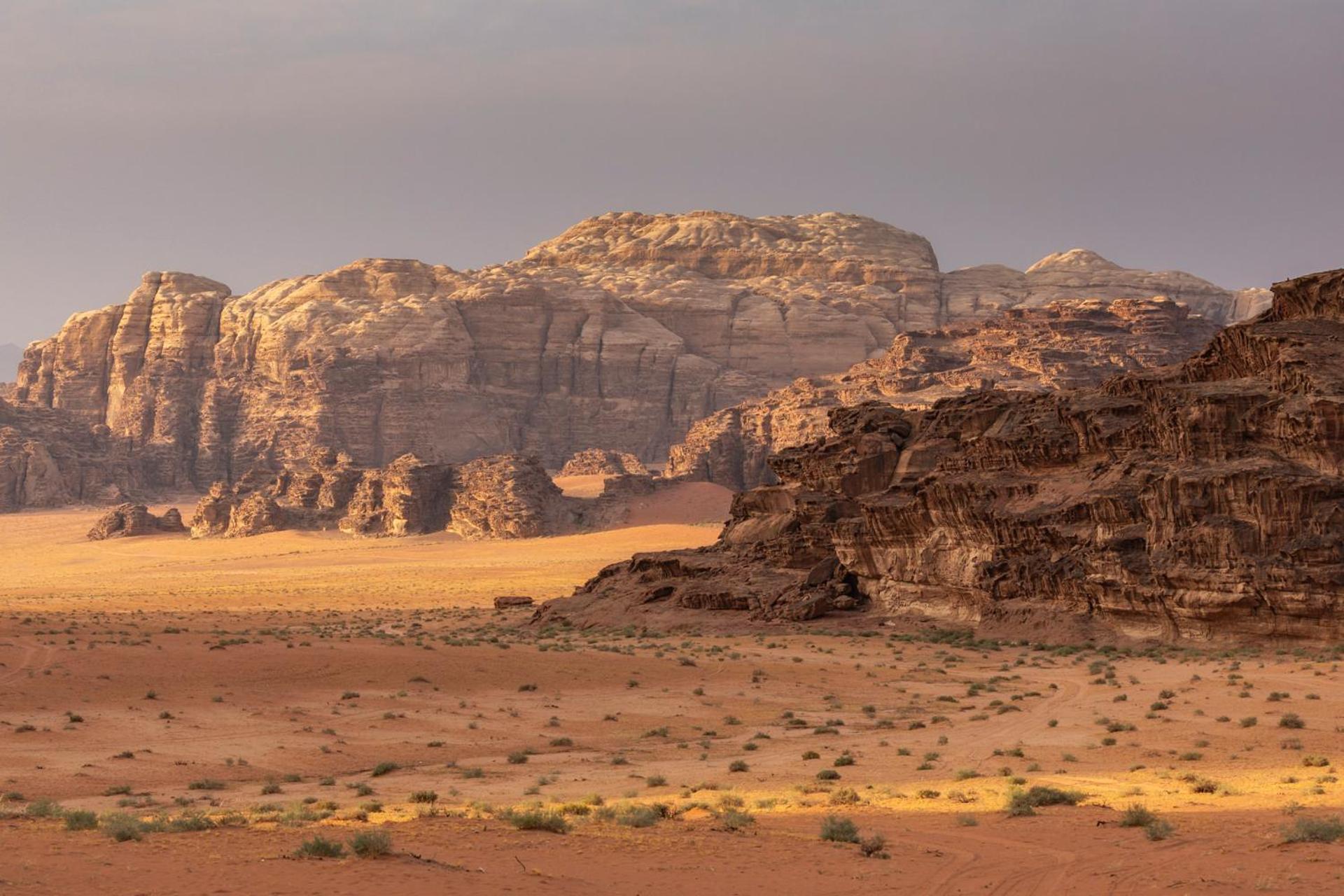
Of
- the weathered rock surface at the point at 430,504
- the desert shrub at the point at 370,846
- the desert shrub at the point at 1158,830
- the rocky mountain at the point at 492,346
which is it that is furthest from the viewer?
the rocky mountain at the point at 492,346

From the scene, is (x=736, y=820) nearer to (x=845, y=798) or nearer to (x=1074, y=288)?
(x=845, y=798)

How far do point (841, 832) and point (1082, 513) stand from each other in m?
25.5

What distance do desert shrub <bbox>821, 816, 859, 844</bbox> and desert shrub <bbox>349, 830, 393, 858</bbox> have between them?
3931 millimetres

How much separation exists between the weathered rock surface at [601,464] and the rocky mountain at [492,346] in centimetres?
1033

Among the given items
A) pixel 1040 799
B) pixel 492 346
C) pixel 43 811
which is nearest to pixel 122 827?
pixel 43 811

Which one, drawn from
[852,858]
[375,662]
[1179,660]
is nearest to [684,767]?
[852,858]

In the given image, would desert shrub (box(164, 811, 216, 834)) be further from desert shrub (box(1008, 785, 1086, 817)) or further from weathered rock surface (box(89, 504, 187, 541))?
weathered rock surface (box(89, 504, 187, 541))

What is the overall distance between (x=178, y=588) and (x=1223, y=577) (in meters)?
56.3

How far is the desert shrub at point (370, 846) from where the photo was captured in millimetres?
10867

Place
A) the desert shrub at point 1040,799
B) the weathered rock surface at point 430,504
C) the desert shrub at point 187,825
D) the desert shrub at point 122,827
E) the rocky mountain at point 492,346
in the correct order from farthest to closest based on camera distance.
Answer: the rocky mountain at point 492,346, the weathered rock surface at point 430,504, the desert shrub at point 1040,799, the desert shrub at point 187,825, the desert shrub at point 122,827

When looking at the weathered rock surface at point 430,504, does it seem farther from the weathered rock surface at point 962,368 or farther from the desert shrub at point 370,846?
the desert shrub at point 370,846

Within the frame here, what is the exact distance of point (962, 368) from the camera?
4402 inches

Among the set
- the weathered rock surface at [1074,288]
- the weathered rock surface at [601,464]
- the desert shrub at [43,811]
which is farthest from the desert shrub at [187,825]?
the weathered rock surface at [1074,288]

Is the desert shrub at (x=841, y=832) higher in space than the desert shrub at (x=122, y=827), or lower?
lower
